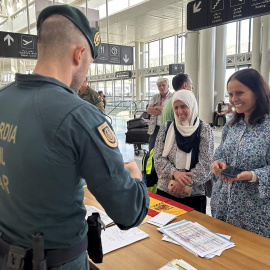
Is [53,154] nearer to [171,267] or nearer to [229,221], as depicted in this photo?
[171,267]

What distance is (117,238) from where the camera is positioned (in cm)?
148

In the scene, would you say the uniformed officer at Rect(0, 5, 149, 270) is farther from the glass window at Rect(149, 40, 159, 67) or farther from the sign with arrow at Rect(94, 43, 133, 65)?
the glass window at Rect(149, 40, 159, 67)

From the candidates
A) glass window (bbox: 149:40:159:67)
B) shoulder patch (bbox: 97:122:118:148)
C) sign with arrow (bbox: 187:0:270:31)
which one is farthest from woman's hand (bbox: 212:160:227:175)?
glass window (bbox: 149:40:159:67)

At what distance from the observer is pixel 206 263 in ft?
4.11

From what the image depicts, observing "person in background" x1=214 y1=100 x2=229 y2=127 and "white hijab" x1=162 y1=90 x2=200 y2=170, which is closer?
"white hijab" x1=162 y1=90 x2=200 y2=170

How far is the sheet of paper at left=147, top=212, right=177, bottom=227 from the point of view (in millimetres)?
1629

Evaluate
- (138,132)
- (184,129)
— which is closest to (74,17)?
(184,129)

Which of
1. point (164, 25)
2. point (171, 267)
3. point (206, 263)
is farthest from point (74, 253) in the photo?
point (164, 25)

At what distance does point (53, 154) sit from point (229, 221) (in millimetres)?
1396

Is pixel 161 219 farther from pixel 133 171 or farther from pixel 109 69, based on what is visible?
pixel 109 69

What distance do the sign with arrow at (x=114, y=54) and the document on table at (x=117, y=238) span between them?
6.63 meters

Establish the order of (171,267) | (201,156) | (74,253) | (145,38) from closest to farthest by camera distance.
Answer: (74,253), (171,267), (201,156), (145,38)

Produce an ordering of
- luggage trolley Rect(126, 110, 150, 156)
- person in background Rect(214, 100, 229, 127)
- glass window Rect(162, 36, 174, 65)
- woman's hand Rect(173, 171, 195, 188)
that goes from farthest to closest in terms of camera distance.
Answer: glass window Rect(162, 36, 174, 65) → person in background Rect(214, 100, 229, 127) → luggage trolley Rect(126, 110, 150, 156) → woman's hand Rect(173, 171, 195, 188)

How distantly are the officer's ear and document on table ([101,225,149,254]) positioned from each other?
91 centimetres
